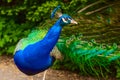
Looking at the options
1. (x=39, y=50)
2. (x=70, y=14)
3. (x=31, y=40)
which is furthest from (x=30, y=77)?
(x=39, y=50)

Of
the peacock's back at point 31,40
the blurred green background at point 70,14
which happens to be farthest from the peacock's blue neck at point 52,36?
the blurred green background at point 70,14

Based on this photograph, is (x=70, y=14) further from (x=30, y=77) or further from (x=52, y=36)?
(x=52, y=36)

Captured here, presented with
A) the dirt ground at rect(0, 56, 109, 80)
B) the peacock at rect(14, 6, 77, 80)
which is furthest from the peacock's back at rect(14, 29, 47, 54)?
the dirt ground at rect(0, 56, 109, 80)

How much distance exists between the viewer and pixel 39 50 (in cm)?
309

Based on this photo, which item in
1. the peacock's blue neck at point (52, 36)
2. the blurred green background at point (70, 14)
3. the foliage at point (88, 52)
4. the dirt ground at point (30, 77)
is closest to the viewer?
the peacock's blue neck at point (52, 36)

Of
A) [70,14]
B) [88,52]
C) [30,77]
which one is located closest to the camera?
[88,52]

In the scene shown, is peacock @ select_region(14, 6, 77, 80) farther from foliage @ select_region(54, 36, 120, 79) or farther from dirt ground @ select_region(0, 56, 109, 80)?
dirt ground @ select_region(0, 56, 109, 80)

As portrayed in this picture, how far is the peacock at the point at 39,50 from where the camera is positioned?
10.0 ft

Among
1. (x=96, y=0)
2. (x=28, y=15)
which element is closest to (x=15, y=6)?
(x=28, y=15)

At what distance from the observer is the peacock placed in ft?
10.0

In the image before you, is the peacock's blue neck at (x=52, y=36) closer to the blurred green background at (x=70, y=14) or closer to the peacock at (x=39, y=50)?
the peacock at (x=39, y=50)

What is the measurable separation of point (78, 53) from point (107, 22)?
2.81 feet

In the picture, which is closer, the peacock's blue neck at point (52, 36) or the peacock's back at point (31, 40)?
the peacock's blue neck at point (52, 36)

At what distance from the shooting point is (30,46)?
3.13 metres
